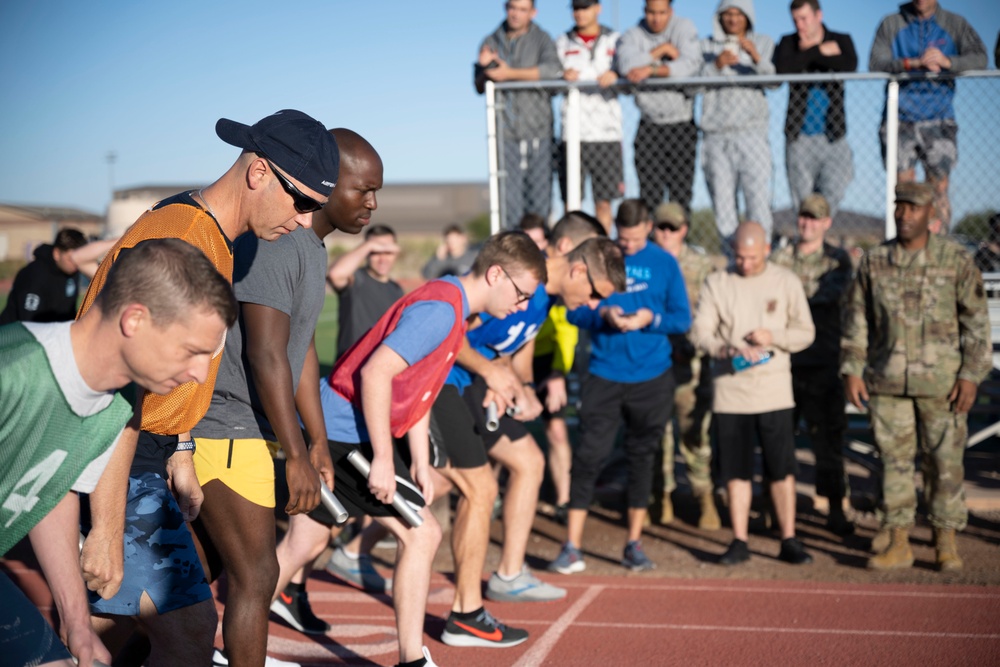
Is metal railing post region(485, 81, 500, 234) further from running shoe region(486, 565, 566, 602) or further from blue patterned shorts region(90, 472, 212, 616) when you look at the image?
blue patterned shorts region(90, 472, 212, 616)

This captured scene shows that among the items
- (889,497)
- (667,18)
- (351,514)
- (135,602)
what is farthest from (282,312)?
(667,18)

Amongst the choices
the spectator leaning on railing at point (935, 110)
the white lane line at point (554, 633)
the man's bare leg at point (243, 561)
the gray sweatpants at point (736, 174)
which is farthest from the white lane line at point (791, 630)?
the spectator leaning on railing at point (935, 110)

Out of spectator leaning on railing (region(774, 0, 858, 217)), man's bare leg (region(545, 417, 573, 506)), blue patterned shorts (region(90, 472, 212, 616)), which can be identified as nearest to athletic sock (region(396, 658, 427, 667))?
blue patterned shorts (region(90, 472, 212, 616))

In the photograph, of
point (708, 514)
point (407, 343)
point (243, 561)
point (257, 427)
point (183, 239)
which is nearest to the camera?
point (183, 239)

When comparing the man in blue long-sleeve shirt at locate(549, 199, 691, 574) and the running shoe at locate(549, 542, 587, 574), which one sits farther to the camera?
the man in blue long-sleeve shirt at locate(549, 199, 691, 574)

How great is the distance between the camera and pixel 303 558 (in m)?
4.92

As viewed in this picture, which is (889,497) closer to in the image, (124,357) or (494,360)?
(494,360)

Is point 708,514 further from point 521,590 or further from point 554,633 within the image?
point 554,633

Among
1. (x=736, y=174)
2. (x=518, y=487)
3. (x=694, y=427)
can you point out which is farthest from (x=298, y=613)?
(x=736, y=174)

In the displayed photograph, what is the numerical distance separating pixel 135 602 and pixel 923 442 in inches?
212

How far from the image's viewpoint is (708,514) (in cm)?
810

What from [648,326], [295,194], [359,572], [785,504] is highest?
[295,194]

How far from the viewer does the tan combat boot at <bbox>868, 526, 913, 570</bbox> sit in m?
6.86

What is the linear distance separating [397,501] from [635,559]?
2845 mm
